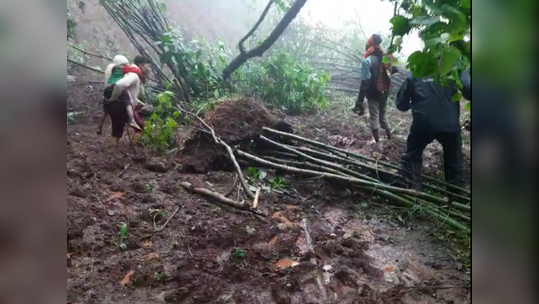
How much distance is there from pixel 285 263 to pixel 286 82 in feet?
4.95

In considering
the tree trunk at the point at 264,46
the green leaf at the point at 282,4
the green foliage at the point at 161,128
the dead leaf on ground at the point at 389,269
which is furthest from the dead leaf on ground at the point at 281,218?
the green leaf at the point at 282,4

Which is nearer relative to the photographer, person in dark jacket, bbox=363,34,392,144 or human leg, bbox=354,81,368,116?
person in dark jacket, bbox=363,34,392,144

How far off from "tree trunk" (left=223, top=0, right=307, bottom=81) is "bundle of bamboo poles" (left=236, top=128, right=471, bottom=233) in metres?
0.81

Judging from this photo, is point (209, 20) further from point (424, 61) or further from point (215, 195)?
point (424, 61)

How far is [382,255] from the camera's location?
1.45m

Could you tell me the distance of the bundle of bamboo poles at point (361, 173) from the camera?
1.64 m

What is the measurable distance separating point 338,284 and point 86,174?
3.65 feet

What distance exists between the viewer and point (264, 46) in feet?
8.77

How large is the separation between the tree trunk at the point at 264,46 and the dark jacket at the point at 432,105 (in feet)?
3.29

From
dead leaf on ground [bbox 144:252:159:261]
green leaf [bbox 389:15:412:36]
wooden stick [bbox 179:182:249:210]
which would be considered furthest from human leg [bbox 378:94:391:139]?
green leaf [bbox 389:15:412:36]

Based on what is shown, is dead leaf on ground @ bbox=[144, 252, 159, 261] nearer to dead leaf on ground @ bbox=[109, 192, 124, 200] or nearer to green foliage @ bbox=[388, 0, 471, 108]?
dead leaf on ground @ bbox=[109, 192, 124, 200]

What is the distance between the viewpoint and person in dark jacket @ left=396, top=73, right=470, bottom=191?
5.64ft
